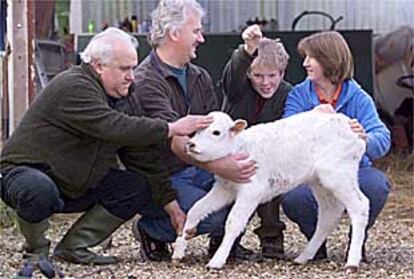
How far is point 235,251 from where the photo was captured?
5.94m

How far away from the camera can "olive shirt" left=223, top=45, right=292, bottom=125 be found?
598 centimetres

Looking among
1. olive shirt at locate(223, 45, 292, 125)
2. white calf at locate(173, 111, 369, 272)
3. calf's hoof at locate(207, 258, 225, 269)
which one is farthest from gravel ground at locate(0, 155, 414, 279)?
olive shirt at locate(223, 45, 292, 125)

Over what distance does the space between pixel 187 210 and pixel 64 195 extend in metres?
0.57

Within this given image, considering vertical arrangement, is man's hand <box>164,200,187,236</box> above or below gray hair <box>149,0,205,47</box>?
below

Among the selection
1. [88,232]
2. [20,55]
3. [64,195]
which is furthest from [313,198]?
[20,55]

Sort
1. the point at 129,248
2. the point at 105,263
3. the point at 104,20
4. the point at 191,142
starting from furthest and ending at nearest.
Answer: the point at 104,20
the point at 129,248
the point at 105,263
the point at 191,142

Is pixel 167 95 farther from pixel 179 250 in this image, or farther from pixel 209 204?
pixel 179 250

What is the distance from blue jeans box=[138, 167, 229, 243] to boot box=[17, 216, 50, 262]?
527 mm

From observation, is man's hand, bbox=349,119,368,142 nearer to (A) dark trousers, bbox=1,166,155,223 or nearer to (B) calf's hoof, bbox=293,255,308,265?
(B) calf's hoof, bbox=293,255,308,265

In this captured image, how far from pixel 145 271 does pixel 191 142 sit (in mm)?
661

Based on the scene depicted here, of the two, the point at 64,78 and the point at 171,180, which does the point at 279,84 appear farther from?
the point at 64,78

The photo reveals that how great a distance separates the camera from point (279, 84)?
19.7ft

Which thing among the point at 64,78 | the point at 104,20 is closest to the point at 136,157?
the point at 64,78

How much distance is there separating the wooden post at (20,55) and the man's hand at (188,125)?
8.05 ft
